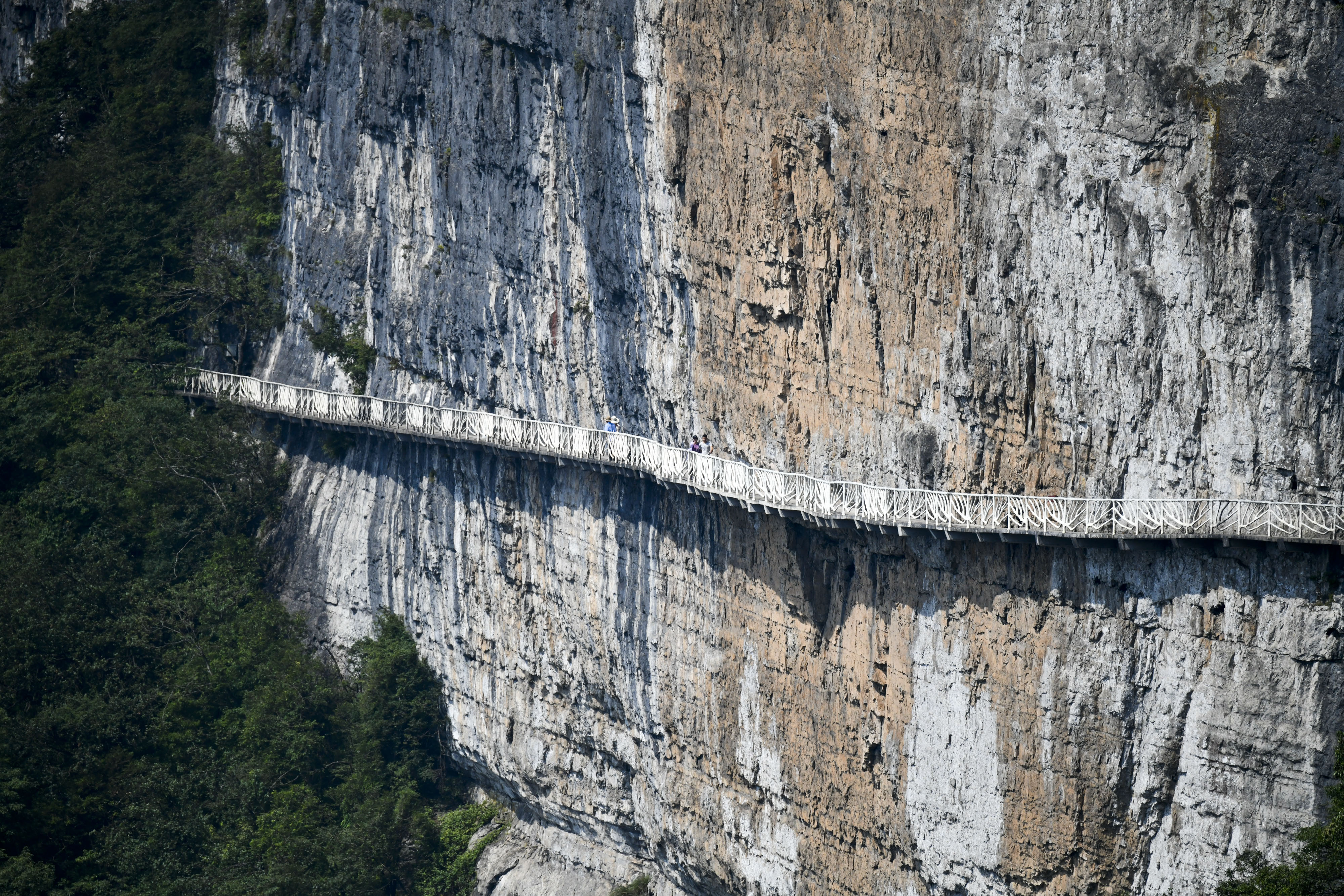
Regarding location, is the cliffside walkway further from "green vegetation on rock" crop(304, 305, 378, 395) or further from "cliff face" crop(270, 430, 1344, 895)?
"green vegetation on rock" crop(304, 305, 378, 395)

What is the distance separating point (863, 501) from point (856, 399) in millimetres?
1893

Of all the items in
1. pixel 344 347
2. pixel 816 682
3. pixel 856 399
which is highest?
pixel 344 347

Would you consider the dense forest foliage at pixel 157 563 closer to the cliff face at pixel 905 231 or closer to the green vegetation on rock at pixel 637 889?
the green vegetation on rock at pixel 637 889

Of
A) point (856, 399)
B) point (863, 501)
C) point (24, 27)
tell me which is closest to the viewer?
point (863, 501)

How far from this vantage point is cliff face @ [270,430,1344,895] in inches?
1231

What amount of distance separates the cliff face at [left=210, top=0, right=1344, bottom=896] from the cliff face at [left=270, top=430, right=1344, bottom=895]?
0.28 feet

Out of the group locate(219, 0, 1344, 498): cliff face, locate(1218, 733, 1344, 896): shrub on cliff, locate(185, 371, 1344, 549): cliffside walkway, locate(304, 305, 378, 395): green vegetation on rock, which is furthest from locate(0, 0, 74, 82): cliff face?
locate(1218, 733, 1344, 896): shrub on cliff

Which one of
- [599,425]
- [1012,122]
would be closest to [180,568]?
[599,425]

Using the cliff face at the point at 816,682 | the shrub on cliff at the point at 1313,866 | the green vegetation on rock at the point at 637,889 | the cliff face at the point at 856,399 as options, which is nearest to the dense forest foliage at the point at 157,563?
the cliff face at the point at 816,682

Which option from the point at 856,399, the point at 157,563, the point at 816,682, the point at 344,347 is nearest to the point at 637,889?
the point at 816,682

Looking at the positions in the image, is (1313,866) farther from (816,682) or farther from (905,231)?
(905,231)

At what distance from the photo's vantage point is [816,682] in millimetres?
37812

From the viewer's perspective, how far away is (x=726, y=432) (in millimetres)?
39000

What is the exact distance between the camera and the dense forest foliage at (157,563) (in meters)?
46.3
